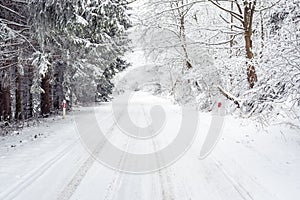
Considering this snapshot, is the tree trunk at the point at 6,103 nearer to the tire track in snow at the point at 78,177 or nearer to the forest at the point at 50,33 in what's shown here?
the forest at the point at 50,33

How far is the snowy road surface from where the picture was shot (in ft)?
16.2

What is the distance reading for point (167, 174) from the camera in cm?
600

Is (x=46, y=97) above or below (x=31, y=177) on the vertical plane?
above

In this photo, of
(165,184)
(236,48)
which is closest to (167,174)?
(165,184)

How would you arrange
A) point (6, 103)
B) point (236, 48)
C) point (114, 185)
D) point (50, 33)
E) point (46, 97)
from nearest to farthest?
point (114, 185), point (50, 33), point (236, 48), point (6, 103), point (46, 97)

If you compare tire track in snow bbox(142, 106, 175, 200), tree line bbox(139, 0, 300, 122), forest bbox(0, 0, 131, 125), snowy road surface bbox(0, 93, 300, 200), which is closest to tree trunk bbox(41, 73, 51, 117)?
forest bbox(0, 0, 131, 125)

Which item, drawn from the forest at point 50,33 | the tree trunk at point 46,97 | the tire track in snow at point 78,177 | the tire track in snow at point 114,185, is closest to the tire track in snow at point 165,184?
the tire track in snow at point 114,185

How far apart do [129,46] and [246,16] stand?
66.5ft

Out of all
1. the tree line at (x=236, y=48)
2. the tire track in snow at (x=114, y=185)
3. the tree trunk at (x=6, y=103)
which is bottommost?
the tire track in snow at (x=114, y=185)

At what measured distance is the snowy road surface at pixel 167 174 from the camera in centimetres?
495

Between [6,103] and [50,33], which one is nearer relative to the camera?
[50,33]

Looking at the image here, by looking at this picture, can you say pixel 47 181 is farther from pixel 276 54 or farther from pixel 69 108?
pixel 69 108

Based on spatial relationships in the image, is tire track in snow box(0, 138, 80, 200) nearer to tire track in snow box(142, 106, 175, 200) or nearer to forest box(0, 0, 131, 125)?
tire track in snow box(142, 106, 175, 200)

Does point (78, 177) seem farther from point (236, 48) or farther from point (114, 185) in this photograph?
point (236, 48)
